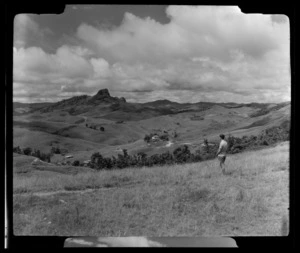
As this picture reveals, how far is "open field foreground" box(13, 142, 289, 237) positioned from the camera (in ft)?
37.2

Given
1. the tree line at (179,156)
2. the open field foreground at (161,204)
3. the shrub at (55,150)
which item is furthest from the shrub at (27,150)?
the open field foreground at (161,204)

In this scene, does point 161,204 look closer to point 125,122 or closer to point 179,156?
point 179,156

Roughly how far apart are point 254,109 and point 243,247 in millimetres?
53809

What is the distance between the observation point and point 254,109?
54438 millimetres

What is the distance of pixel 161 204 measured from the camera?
47.3 feet

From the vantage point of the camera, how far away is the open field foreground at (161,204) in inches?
446

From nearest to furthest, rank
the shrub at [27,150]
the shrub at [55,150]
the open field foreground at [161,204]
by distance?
the open field foreground at [161,204] → the shrub at [27,150] → the shrub at [55,150]

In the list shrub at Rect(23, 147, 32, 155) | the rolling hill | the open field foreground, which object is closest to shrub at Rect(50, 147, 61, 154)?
the rolling hill

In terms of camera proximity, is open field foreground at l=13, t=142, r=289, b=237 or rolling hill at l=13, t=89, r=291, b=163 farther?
rolling hill at l=13, t=89, r=291, b=163

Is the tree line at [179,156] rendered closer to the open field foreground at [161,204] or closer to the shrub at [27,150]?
the shrub at [27,150]

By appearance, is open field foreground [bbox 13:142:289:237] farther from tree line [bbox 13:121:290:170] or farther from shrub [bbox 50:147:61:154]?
shrub [bbox 50:147:61:154]

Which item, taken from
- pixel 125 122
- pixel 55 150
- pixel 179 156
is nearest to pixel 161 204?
pixel 179 156

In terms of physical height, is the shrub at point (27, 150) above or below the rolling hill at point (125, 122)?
below
